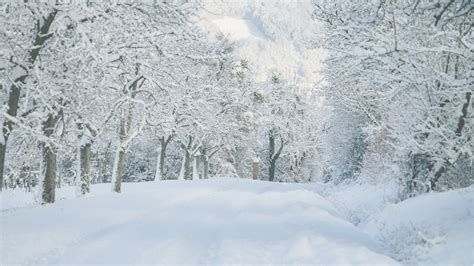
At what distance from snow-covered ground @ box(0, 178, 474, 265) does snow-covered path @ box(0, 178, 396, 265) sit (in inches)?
0.7

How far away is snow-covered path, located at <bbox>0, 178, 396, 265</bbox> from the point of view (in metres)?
7.41

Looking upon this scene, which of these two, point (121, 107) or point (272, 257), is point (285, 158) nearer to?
point (121, 107)

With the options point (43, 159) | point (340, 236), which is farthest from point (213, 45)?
point (340, 236)

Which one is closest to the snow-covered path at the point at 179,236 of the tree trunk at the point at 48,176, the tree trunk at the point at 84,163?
the tree trunk at the point at 48,176

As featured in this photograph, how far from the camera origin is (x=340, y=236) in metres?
9.09

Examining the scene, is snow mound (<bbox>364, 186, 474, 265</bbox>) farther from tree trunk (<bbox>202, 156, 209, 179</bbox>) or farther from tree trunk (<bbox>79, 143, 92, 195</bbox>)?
tree trunk (<bbox>202, 156, 209, 179</bbox>)

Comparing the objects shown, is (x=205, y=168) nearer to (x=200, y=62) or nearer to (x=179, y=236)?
(x=200, y=62)

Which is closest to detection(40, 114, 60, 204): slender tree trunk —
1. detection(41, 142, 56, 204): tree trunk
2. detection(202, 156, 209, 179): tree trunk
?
detection(41, 142, 56, 204): tree trunk

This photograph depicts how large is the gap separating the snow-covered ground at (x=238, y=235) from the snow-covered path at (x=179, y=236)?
0.02 metres

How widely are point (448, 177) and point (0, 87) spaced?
1296cm

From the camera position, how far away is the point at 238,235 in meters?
9.17

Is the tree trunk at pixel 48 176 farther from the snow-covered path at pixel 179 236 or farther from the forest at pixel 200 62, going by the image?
the snow-covered path at pixel 179 236

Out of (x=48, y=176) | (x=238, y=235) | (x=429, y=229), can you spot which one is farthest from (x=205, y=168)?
(x=429, y=229)

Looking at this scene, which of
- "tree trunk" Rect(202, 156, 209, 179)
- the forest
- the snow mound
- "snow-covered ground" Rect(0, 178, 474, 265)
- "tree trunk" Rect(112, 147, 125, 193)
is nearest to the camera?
the snow mound
